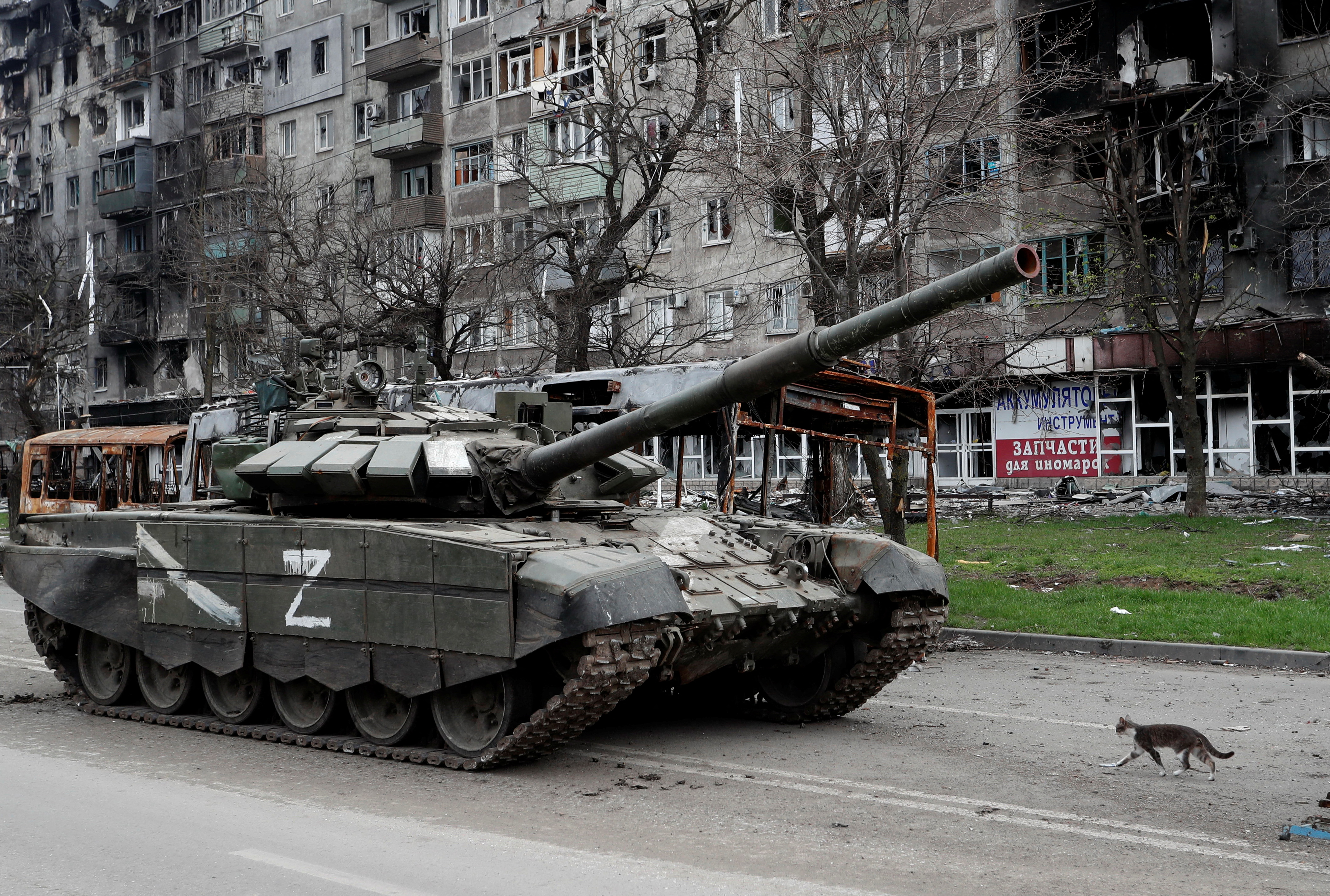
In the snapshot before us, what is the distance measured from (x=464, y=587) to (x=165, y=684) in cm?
380

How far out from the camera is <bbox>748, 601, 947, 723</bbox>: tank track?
10188 millimetres

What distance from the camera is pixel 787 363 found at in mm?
7926

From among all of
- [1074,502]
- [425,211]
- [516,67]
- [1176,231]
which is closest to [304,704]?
Answer: [1176,231]

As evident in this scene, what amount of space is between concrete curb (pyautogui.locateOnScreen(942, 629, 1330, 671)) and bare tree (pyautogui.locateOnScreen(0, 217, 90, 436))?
32479 mm

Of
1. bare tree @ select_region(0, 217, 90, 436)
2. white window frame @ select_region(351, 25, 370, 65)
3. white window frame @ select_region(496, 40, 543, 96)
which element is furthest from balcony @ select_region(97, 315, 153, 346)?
white window frame @ select_region(496, 40, 543, 96)

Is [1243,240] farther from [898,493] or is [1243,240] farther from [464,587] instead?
[464,587]

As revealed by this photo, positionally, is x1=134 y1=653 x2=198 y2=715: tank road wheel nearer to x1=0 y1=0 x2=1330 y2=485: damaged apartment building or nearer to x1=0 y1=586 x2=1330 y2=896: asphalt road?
x1=0 y1=586 x2=1330 y2=896: asphalt road

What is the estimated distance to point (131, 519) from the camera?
11.3 meters

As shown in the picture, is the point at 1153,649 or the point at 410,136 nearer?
the point at 1153,649

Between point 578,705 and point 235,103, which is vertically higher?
point 235,103

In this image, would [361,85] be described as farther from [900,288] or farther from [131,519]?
[131,519]

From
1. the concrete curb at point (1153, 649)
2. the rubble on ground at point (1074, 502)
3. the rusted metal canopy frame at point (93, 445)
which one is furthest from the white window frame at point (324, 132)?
the concrete curb at point (1153, 649)

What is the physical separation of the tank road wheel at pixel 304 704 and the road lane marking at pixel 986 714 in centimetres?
428

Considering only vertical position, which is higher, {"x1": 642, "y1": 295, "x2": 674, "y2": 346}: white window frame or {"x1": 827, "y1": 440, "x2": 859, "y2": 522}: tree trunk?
{"x1": 642, "y1": 295, "x2": 674, "y2": 346}: white window frame
